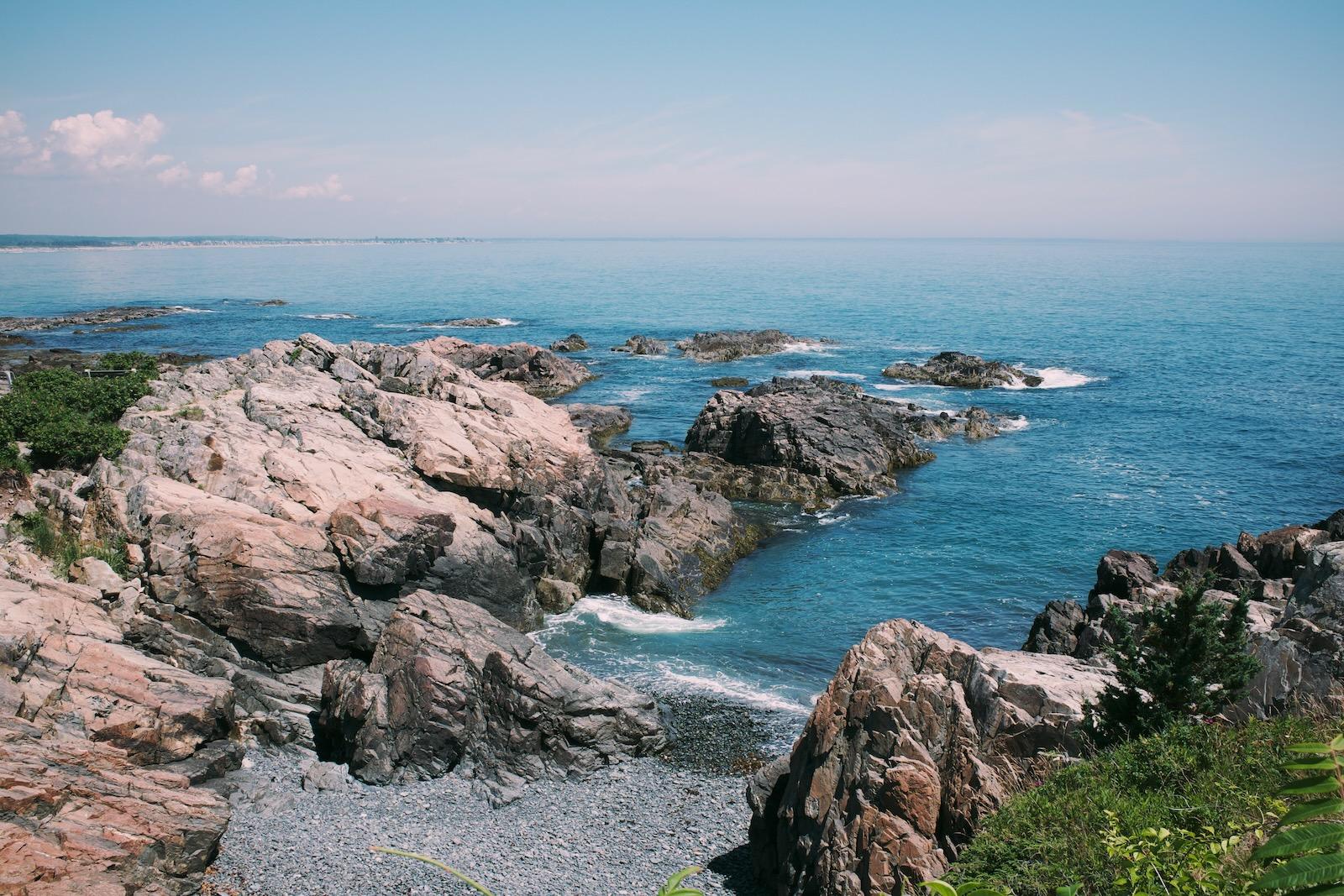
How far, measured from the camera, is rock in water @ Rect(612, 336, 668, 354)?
97875 millimetres

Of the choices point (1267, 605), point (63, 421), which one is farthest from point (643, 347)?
point (1267, 605)

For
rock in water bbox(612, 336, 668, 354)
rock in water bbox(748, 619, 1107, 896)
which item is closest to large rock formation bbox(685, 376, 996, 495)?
rock in water bbox(748, 619, 1107, 896)

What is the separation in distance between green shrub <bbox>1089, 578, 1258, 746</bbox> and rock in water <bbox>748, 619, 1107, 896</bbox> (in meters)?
0.97

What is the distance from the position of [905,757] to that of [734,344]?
8314cm

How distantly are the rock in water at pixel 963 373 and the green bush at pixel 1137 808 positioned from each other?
66956 mm

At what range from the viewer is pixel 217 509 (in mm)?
27844

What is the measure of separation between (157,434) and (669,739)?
75.3ft

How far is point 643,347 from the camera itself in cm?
9850

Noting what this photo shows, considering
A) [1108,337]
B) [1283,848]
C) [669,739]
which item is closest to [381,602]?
[669,739]

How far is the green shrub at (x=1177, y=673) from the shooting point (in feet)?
47.9

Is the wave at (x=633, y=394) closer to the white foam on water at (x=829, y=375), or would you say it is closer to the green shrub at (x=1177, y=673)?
the white foam on water at (x=829, y=375)

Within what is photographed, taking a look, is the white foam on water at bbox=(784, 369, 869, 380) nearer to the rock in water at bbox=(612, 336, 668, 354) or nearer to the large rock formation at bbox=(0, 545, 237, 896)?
the rock in water at bbox=(612, 336, 668, 354)

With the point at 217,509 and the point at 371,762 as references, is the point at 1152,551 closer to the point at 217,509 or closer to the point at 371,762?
the point at 371,762

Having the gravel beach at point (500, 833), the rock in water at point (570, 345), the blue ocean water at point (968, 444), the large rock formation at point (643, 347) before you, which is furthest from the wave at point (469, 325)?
the gravel beach at point (500, 833)
